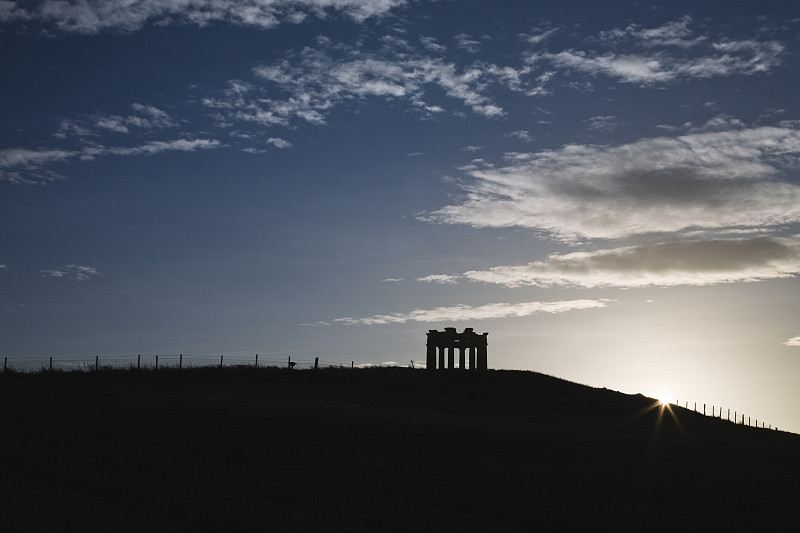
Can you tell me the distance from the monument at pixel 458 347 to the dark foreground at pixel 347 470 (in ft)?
83.6

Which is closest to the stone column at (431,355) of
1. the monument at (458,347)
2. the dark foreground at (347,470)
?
the monument at (458,347)

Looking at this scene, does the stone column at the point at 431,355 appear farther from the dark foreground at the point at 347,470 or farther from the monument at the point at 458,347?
the dark foreground at the point at 347,470

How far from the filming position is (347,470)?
731 inches

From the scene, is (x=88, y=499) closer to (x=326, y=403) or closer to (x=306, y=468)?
(x=306, y=468)

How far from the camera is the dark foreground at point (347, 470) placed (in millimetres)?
14000

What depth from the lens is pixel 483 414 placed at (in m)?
38.8

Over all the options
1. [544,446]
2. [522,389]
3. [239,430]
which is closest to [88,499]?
[239,430]

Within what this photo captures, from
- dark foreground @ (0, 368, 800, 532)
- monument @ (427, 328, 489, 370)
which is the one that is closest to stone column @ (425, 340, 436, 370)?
monument @ (427, 328, 489, 370)

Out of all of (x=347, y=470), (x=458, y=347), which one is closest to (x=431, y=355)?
(x=458, y=347)

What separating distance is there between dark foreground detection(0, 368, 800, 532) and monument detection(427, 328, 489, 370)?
83.6 ft

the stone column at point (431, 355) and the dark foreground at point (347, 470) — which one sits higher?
the stone column at point (431, 355)

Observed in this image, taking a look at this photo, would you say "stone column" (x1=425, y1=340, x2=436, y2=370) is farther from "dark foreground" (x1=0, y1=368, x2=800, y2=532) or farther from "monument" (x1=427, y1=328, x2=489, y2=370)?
"dark foreground" (x1=0, y1=368, x2=800, y2=532)

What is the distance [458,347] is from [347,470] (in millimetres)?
45330

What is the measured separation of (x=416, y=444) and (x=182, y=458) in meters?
7.32
